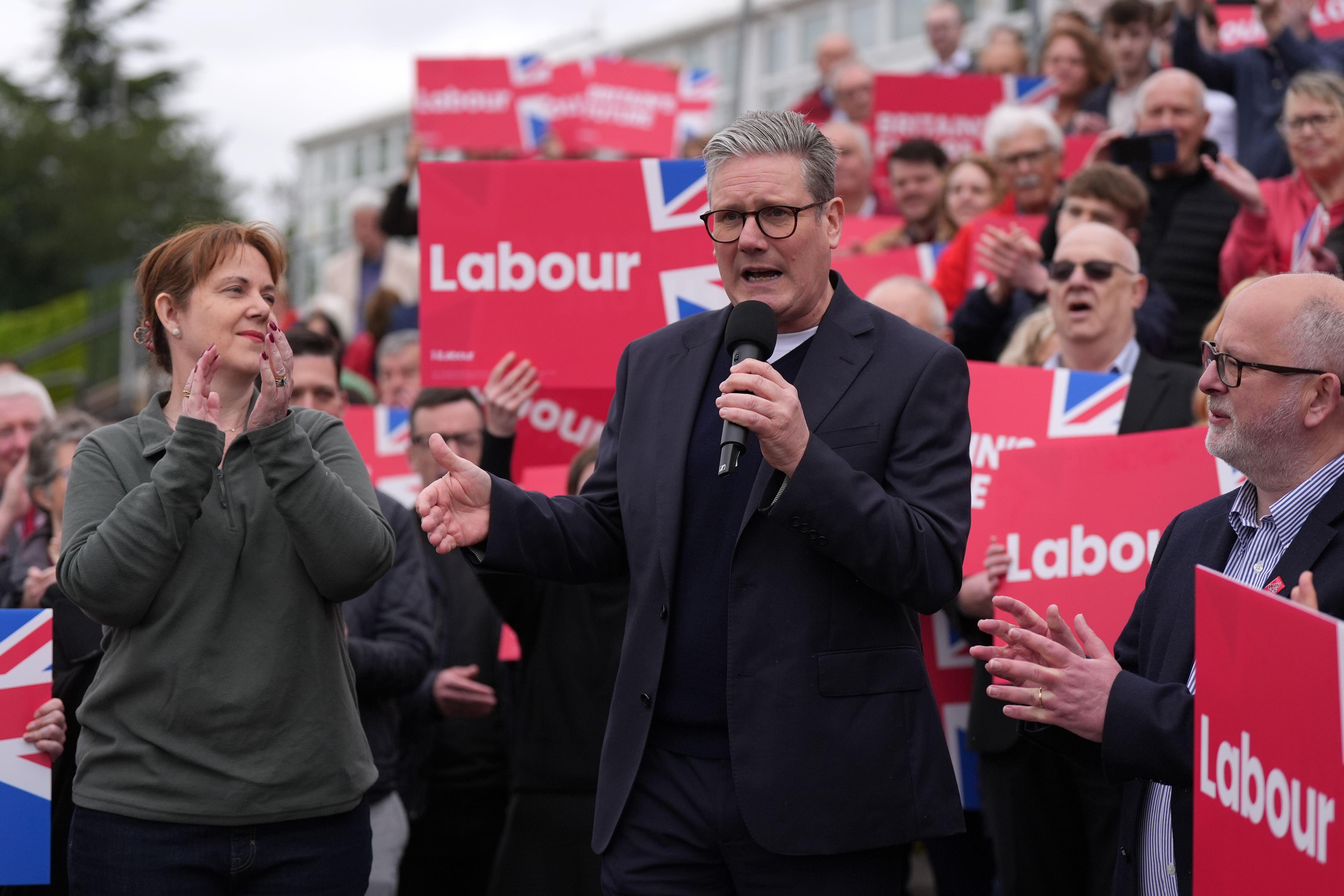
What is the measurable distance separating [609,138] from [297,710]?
10253 millimetres

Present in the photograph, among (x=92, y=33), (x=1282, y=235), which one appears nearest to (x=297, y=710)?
(x=1282, y=235)

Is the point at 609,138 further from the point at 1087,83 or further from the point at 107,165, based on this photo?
the point at 107,165

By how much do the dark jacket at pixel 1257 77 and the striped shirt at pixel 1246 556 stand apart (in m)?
5.38

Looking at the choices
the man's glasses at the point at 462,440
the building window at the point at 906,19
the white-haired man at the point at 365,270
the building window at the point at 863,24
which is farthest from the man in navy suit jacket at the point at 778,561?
the building window at the point at 863,24

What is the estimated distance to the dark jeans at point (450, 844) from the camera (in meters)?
5.56

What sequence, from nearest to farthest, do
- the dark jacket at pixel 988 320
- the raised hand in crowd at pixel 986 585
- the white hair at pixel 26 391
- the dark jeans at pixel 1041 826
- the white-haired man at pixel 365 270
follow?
the raised hand in crowd at pixel 986 585
the dark jeans at pixel 1041 826
the white hair at pixel 26 391
the dark jacket at pixel 988 320
the white-haired man at pixel 365 270

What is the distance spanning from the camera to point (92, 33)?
55688 millimetres

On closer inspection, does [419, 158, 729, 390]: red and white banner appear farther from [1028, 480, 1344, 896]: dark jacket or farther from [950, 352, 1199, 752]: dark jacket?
[1028, 480, 1344, 896]: dark jacket

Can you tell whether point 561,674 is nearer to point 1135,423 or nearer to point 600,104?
point 1135,423

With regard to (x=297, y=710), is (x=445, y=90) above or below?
above

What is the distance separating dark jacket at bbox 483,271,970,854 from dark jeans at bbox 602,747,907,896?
0.17 ft

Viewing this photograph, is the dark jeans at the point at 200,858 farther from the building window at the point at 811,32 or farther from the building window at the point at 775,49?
the building window at the point at 775,49

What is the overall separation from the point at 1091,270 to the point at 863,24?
3027 centimetres

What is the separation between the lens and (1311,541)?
3.02 meters
